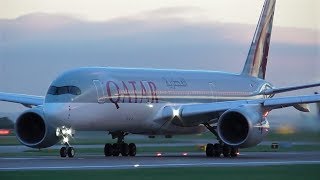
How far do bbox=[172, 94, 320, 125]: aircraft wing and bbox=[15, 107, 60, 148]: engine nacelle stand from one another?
5.92m

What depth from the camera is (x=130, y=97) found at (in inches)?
1710

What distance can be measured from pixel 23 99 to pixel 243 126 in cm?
1142

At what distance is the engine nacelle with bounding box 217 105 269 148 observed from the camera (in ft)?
136

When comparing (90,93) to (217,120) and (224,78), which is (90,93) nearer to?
(217,120)

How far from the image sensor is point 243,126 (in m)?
42.8

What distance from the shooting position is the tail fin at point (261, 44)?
176ft

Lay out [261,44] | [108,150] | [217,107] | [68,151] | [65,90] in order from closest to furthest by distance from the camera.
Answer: [68,151] → [65,90] → [217,107] → [108,150] → [261,44]

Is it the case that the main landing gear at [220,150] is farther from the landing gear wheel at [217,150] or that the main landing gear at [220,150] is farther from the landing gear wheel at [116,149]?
the landing gear wheel at [116,149]

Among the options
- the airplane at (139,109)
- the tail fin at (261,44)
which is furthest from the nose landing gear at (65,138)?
the tail fin at (261,44)

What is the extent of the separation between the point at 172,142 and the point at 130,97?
20.8 m

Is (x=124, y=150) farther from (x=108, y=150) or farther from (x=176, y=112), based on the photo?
(x=176, y=112)

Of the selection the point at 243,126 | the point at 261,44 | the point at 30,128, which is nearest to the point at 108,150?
the point at 30,128

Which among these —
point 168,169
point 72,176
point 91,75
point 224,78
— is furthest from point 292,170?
point 224,78

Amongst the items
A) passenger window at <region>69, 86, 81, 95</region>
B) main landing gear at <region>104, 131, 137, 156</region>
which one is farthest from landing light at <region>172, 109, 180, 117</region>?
passenger window at <region>69, 86, 81, 95</region>
